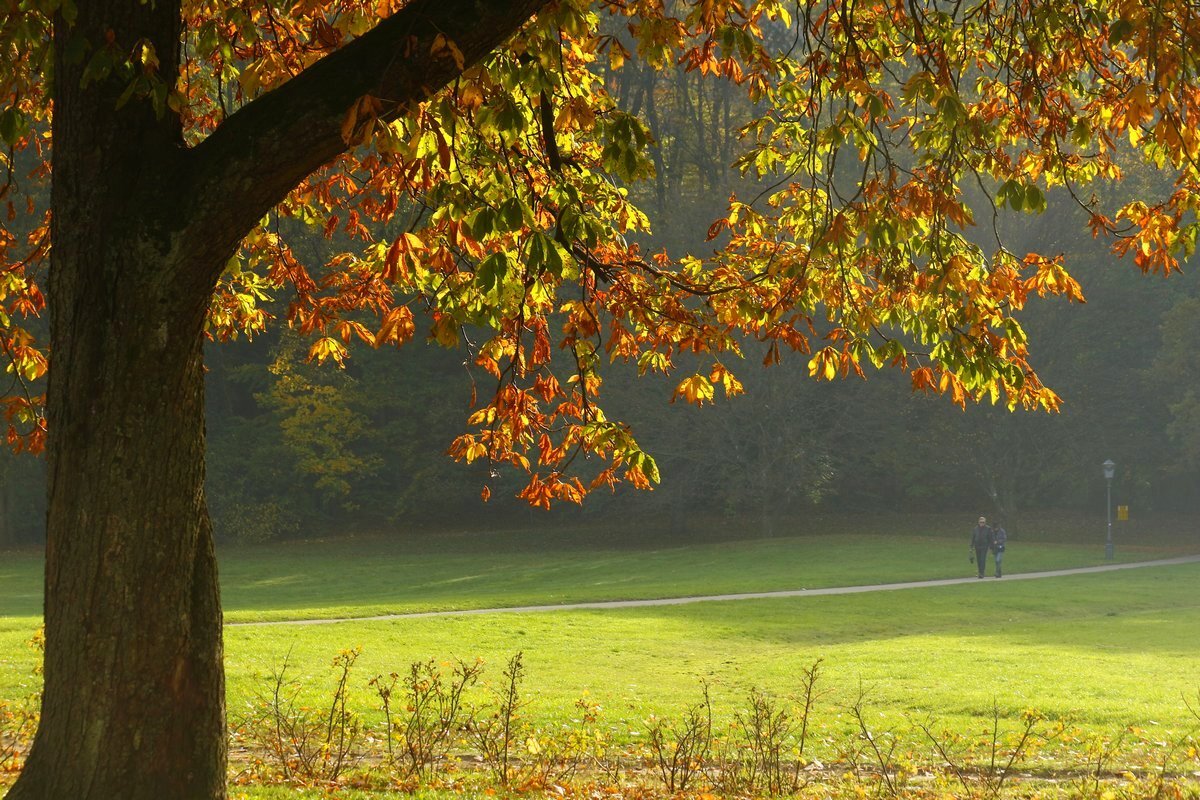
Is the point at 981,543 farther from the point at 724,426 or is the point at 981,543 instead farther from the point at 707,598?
the point at 724,426

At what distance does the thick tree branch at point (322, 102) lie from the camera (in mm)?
4949

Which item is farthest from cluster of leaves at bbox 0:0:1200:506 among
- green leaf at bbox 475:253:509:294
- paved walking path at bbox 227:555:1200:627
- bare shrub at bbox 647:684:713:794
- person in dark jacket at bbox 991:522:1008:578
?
person in dark jacket at bbox 991:522:1008:578

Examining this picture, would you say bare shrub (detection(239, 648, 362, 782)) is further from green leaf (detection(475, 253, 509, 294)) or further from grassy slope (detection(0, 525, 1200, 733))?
green leaf (detection(475, 253, 509, 294))

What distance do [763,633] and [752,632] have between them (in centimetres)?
19

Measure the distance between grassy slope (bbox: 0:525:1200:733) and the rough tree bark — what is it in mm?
7420

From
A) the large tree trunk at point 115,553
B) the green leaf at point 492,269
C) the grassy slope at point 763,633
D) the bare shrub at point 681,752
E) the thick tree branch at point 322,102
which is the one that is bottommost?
the grassy slope at point 763,633

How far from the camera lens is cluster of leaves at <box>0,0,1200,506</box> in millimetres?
5992

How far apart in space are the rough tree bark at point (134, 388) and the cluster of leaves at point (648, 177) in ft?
1.01

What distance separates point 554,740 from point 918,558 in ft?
84.1

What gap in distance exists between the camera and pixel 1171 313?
4191cm

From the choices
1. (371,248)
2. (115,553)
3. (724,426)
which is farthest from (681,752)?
(724,426)

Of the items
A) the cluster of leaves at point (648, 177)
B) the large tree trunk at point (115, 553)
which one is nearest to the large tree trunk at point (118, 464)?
the large tree trunk at point (115, 553)

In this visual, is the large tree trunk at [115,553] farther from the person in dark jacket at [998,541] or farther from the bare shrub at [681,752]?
the person in dark jacket at [998,541]

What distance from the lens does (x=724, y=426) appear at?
4009cm
